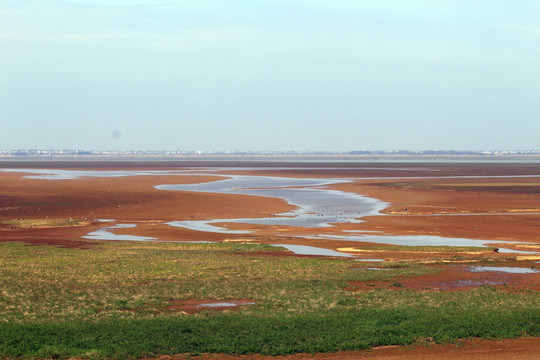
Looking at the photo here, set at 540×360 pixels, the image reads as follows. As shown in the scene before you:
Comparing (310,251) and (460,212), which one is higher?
(310,251)

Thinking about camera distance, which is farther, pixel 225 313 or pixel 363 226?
pixel 363 226

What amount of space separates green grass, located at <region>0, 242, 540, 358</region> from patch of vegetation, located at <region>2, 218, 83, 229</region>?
16721mm

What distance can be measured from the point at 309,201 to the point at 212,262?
3535 centimetres

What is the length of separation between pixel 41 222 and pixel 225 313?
101ft

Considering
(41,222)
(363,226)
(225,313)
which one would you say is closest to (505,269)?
(225,313)

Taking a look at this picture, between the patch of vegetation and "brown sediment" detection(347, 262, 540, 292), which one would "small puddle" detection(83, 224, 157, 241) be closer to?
the patch of vegetation

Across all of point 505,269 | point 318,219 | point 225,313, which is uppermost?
point 225,313

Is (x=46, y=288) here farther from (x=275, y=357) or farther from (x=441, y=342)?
(x=441, y=342)

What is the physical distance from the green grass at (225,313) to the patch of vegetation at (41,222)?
16.7m

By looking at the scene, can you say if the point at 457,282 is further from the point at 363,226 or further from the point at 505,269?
the point at 363,226

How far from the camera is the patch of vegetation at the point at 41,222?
44.0 metres

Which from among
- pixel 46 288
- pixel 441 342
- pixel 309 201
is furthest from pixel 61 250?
pixel 309 201

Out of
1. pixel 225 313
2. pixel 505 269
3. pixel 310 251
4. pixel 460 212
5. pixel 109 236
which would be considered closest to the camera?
pixel 225 313

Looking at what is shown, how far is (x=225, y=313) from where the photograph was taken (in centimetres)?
1809
